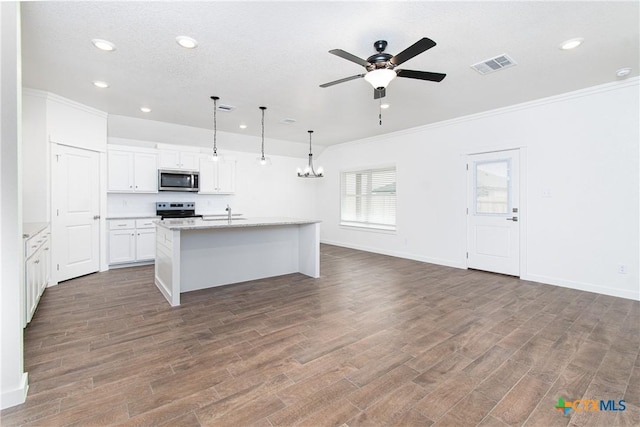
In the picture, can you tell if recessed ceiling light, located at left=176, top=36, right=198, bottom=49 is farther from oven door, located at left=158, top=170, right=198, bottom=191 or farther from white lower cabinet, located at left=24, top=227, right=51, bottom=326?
oven door, located at left=158, top=170, right=198, bottom=191

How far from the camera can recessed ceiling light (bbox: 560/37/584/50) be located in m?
2.79

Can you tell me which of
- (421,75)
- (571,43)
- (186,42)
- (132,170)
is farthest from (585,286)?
(132,170)

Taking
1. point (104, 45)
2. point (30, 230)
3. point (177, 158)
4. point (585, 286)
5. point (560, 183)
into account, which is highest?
point (104, 45)

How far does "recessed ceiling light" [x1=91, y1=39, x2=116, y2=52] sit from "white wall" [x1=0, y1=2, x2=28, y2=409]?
1.07m

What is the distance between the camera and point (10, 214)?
5.88ft

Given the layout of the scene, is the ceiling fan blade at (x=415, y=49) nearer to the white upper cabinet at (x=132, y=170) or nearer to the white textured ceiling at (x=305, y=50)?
the white textured ceiling at (x=305, y=50)

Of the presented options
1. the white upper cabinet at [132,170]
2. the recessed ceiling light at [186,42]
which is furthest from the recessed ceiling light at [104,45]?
the white upper cabinet at [132,170]

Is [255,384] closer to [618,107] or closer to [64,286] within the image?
[64,286]

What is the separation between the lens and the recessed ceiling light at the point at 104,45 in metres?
2.80

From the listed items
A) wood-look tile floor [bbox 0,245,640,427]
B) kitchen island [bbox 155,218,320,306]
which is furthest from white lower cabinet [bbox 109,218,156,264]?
kitchen island [bbox 155,218,320,306]

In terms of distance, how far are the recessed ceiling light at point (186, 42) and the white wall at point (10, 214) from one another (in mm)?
1151

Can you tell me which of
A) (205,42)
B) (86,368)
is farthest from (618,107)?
(86,368)

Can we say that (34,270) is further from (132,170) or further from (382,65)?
(382,65)

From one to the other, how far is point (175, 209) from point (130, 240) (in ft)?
3.79
